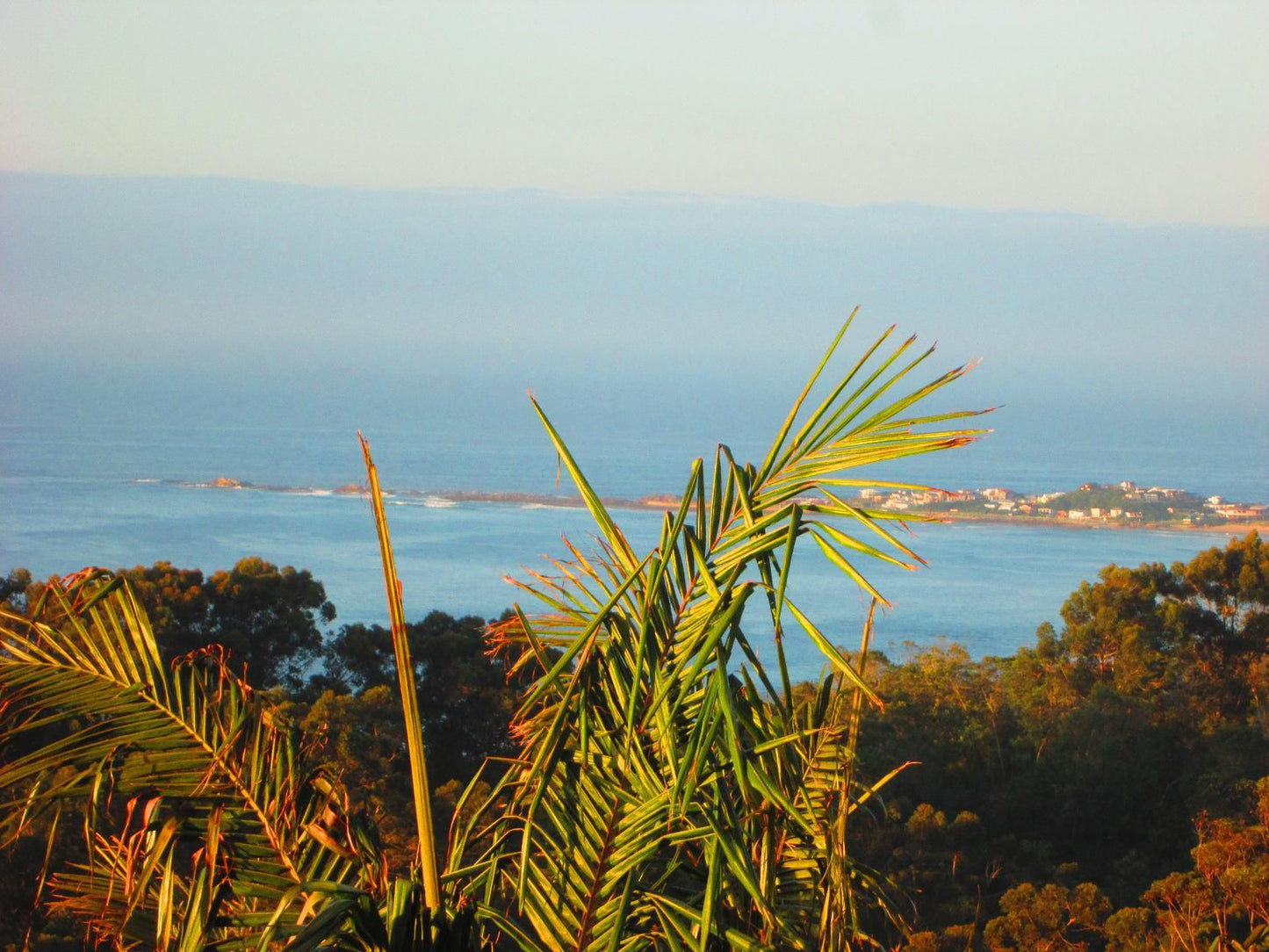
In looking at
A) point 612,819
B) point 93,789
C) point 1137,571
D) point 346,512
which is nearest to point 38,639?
point 93,789

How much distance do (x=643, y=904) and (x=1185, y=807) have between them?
11769 mm

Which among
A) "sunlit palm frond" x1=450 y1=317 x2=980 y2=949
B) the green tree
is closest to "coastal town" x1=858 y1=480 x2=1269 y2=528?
the green tree

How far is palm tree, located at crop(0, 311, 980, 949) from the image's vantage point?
1791 mm


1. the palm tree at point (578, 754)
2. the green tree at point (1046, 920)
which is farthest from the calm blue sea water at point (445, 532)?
the palm tree at point (578, 754)

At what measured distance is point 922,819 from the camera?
1005cm

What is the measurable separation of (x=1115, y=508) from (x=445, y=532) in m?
22.6

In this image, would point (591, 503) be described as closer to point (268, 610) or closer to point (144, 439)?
point (268, 610)

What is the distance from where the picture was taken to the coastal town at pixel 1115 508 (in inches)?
1510

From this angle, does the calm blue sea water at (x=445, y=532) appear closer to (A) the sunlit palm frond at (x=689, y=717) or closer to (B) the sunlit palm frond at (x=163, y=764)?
(A) the sunlit palm frond at (x=689, y=717)

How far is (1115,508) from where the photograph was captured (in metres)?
40.3

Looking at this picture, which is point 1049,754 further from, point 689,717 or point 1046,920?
point 689,717

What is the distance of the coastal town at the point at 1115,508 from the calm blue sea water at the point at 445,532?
0.69m

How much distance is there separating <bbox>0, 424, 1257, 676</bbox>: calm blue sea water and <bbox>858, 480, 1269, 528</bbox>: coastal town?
686 mm

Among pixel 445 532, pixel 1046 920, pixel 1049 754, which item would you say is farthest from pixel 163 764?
pixel 445 532
